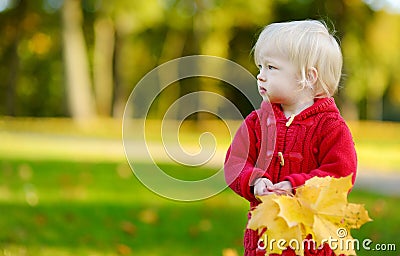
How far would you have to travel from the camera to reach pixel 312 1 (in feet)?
121

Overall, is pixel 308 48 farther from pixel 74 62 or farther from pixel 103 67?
pixel 103 67

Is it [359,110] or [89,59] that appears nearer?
[89,59]

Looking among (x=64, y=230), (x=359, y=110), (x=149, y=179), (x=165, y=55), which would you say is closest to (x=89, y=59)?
(x=165, y=55)

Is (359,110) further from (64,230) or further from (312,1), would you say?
(64,230)

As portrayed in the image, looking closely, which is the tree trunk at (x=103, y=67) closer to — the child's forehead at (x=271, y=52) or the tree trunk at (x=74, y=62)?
the tree trunk at (x=74, y=62)

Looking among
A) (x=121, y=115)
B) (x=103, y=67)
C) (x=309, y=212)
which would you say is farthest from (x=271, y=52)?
(x=103, y=67)

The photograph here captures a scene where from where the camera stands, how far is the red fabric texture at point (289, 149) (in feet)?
9.35

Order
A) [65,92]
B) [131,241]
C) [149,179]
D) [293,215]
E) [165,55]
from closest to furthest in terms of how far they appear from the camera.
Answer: [293,215]
[149,179]
[131,241]
[65,92]
[165,55]

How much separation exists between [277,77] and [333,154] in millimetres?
367

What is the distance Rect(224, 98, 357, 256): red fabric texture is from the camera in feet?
9.35

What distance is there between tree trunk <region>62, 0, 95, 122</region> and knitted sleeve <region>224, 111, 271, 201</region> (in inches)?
1019

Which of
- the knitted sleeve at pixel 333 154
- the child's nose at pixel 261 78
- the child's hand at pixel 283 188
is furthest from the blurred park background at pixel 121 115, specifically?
the child's hand at pixel 283 188

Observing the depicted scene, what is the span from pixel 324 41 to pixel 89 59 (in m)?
40.1

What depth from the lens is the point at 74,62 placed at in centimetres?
2941
